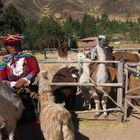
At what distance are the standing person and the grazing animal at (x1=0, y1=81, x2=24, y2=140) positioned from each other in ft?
1.49

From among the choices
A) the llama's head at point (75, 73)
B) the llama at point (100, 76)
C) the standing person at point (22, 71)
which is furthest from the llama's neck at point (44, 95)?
the llama's head at point (75, 73)

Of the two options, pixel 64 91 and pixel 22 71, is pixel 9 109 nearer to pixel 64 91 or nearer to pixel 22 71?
pixel 22 71

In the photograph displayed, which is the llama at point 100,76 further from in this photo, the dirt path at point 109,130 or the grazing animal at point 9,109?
the grazing animal at point 9,109

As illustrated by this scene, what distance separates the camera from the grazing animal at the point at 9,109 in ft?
14.5

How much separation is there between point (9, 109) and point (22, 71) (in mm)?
832

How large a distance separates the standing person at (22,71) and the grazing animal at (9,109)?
1.49 feet

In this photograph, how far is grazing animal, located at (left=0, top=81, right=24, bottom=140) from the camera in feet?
14.5

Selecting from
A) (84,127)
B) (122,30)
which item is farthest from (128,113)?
(122,30)

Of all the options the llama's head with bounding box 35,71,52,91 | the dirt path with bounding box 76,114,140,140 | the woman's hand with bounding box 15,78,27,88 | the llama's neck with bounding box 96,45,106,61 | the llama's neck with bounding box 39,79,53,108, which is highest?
the llama's neck with bounding box 96,45,106,61

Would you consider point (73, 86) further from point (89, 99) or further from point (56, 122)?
point (56, 122)

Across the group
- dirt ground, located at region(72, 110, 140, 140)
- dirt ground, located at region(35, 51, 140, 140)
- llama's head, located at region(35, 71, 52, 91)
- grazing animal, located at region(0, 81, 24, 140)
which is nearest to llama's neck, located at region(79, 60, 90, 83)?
dirt ground, located at region(35, 51, 140, 140)

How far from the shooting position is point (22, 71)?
17.1 ft

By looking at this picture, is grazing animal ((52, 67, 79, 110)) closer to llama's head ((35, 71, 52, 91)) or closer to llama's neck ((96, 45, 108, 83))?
llama's neck ((96, 45, 108, 83))

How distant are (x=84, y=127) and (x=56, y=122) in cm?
269
